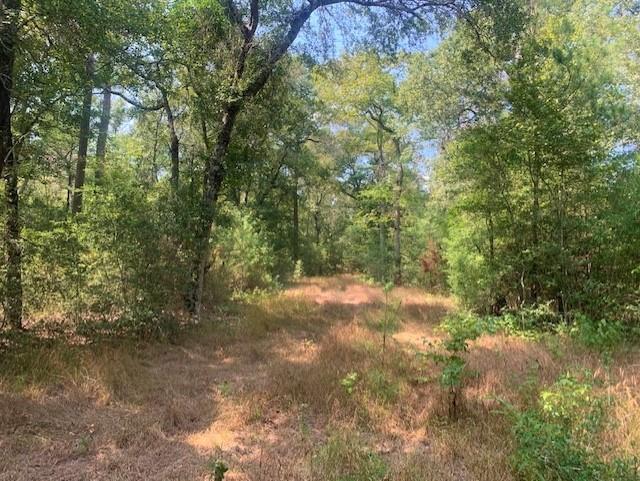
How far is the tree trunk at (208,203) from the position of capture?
8547 mm

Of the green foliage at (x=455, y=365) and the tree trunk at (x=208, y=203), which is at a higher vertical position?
the tree trunk at (x=208, y=203)

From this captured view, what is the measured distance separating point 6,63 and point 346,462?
620cm

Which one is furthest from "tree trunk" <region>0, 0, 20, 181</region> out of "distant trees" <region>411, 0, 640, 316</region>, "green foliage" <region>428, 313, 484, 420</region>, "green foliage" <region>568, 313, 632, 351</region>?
"green foliage" <region>568, 313, 632, 351</region>

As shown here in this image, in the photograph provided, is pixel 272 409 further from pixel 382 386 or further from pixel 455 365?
pixel 455 365

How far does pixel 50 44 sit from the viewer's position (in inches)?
212

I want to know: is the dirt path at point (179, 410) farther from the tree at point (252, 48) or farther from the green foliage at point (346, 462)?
the tree at point (252, 48)

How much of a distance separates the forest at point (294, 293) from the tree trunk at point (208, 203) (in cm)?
6

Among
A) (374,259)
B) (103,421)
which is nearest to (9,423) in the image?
(103,421)

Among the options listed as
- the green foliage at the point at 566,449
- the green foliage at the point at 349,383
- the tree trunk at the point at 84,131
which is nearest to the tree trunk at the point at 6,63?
the tree trunk at the point at 84,131

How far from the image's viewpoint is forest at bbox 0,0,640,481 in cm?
361

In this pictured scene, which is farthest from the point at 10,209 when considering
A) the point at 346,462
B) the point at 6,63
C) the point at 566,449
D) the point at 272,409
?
the point at 566,449

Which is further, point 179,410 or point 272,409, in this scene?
point 272,409

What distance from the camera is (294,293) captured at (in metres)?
13.9

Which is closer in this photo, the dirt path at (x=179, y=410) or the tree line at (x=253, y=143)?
the dirt path at (x=179, y=410)
